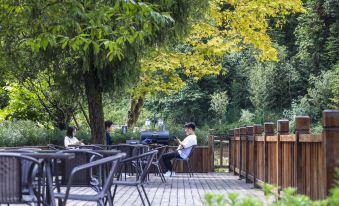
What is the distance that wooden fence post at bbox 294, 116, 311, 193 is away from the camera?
234 inches

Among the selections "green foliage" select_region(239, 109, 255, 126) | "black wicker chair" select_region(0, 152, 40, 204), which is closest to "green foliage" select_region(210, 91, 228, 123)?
"green foliage" select_region(239, 109, 255, 126)

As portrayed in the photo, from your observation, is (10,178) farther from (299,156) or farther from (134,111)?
(134,111)

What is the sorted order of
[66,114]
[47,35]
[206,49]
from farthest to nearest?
1. [66,114]
2. [206,49]
3. [47,35]

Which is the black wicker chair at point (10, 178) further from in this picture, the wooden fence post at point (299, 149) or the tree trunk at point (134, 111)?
the tree trunk at point (134, 111)

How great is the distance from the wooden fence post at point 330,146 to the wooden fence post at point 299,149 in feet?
4.12

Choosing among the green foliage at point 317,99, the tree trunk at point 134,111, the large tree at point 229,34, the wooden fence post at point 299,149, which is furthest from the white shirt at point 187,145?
the green foliage at point 317,99

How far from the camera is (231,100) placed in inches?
1722

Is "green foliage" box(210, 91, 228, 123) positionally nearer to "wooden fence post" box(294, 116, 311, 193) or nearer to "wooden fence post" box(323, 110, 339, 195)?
"wooden fence post" box(294, 116, 311, 193)

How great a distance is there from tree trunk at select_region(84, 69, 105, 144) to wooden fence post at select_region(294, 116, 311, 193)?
709cm

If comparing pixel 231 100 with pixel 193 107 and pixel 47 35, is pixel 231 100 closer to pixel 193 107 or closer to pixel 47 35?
pixel 193 107

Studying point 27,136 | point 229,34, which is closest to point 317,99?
point 229,34

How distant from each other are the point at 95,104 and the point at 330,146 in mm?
8856

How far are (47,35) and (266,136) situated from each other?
356 cm

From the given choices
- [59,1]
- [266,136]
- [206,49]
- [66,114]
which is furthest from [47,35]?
[66,114]
